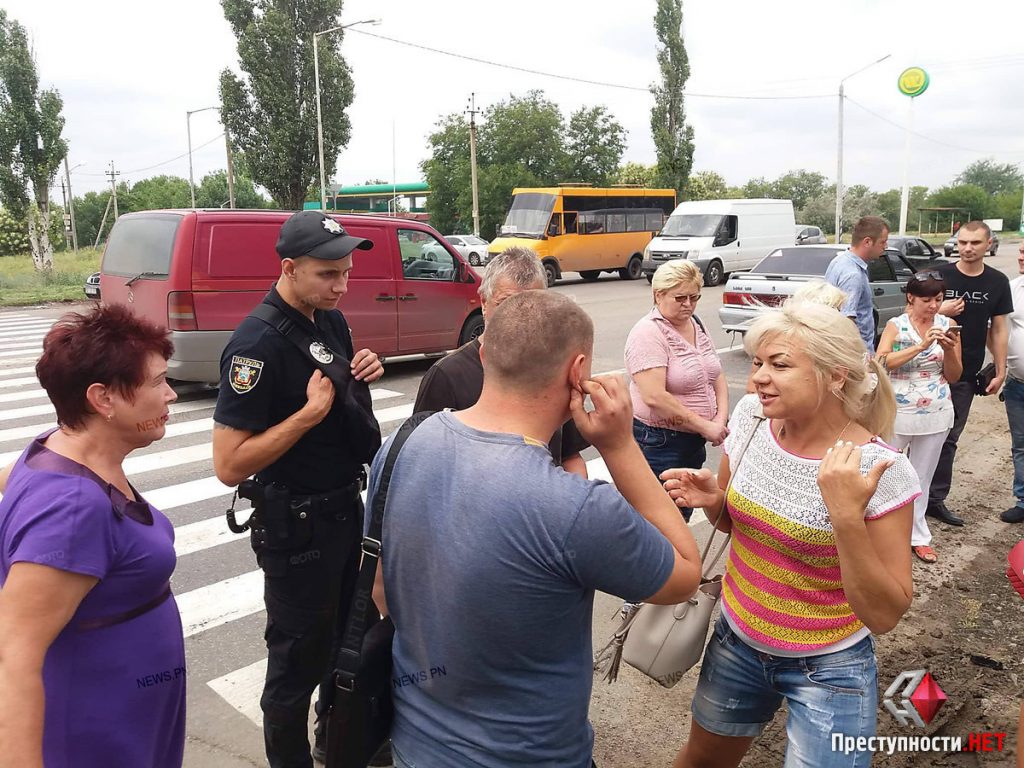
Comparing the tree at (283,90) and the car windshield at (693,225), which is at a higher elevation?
the tree at (283,90)

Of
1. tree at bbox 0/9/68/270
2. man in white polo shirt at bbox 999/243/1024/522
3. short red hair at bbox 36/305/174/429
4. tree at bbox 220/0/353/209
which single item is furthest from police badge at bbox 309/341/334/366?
tree at bbox 220/0/353/209

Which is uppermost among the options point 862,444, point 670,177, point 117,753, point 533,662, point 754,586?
point 670,177

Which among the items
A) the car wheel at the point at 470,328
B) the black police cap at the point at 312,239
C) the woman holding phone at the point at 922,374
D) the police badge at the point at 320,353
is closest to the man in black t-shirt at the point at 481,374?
the police badge at the point at 320,353

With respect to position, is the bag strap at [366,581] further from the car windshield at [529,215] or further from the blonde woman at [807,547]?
the car windshield at [529,215]

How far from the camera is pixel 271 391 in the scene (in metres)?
2.50

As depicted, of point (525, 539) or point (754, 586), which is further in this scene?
point (754, 586)

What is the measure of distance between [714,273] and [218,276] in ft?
54.9

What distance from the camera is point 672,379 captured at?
12.7 ft

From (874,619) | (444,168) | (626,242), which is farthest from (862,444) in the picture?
(444,168)

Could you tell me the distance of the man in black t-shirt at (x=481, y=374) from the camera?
2.31 metres

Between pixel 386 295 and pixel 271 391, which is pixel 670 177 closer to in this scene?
pixel 386 295

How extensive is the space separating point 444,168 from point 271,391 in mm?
47110

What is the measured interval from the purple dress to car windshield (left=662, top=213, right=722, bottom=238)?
71.5 feet

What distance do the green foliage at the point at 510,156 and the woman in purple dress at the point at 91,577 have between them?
44.2 metres
